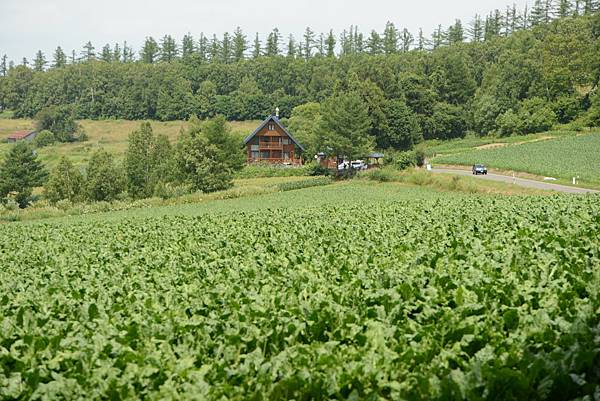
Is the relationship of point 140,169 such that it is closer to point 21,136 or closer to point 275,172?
point 275,172

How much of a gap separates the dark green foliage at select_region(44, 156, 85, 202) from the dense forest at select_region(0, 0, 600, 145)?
113 feet

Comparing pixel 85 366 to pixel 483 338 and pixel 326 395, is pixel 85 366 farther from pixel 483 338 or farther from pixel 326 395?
pixel 483 338

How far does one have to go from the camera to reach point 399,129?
320 ft

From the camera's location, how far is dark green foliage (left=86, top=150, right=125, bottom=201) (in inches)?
2616

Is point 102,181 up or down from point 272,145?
down

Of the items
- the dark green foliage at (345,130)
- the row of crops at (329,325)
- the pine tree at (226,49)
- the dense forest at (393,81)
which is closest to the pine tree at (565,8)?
the dense forest at (393,81)

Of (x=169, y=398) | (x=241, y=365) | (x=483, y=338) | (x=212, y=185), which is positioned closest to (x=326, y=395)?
(x=241, y=365)

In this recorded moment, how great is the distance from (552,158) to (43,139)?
320 feet

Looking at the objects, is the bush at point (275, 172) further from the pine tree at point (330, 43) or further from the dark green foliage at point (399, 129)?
the pine tree at point (330, 43)

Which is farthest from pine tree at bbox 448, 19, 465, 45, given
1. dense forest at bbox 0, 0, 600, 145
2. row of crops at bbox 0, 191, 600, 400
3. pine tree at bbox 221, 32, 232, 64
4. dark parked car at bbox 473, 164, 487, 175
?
row of crops at bbox 0, 191, 600, 400

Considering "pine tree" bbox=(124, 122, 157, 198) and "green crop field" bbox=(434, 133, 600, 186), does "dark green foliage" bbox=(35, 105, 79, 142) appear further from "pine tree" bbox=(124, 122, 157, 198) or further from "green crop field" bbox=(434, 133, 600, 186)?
"green crop field" bbox=(434, 133, 600, 186)

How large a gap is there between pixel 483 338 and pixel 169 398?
3.51m

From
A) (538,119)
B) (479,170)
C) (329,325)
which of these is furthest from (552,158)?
(329,325)

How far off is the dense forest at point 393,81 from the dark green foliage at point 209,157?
19.4m
